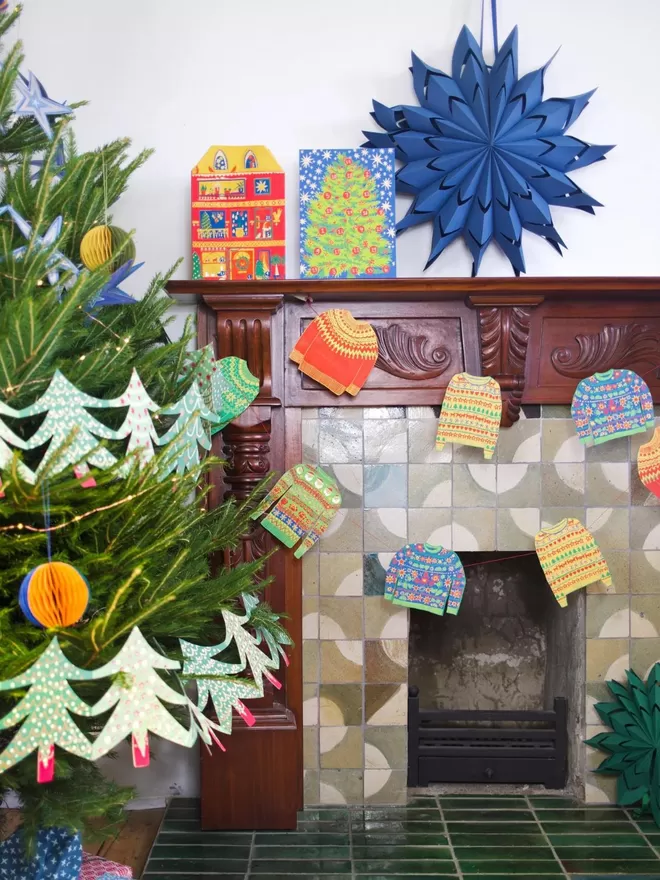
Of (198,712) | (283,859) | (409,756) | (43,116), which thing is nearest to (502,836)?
(409,756)

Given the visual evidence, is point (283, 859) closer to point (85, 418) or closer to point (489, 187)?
point (85, 418)

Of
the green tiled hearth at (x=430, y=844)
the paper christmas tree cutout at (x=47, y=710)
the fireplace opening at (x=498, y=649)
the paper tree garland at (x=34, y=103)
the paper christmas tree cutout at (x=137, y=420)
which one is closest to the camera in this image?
the paper christmas tree cutout at (x=47, y=710)

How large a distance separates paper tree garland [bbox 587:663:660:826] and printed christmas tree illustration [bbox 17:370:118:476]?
1.58m

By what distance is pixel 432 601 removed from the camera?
2150 millimetres

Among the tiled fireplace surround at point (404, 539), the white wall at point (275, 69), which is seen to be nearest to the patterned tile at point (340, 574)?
the tiled fireplace surround at point (404, 539)

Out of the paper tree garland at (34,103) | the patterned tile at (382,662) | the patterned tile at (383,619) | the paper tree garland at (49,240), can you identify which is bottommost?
the patterned tile at (382,662)

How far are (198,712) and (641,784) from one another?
54.9 inches

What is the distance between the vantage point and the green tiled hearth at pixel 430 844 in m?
1.88

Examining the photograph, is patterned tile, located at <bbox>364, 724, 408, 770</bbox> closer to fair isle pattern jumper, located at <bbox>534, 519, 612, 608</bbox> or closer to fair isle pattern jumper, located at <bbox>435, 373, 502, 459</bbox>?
fair isle pattern jumper, located at <bbox>534, 519, 612, 608</bbox>

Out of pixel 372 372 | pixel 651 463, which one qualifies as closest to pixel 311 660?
pixel 372 372

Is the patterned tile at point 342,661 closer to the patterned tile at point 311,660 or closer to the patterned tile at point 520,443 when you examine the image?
the patterned tile at point 311,660

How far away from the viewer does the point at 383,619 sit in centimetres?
219

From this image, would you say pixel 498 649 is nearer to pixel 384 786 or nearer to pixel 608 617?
pixel 608 617

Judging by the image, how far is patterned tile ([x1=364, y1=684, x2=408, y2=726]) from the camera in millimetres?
2193
